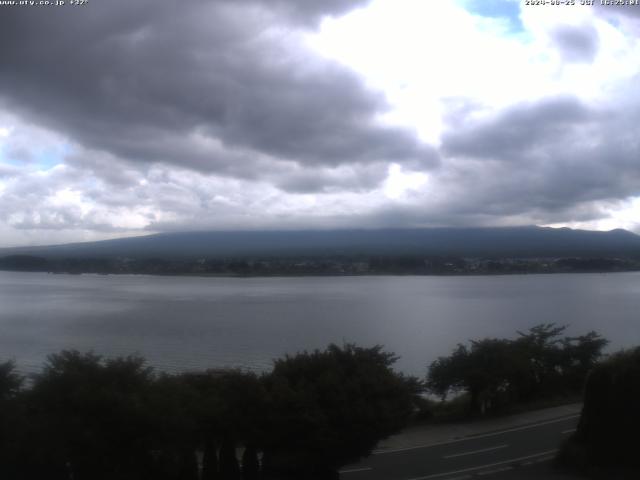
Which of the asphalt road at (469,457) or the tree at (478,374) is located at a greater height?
the tree at (478,374)

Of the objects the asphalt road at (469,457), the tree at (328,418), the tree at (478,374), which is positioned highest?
the tree at (328,418)

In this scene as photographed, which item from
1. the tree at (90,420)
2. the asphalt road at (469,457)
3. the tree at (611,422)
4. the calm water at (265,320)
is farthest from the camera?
the calm water at (265,320)

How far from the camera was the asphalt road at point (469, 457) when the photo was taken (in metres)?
12.1

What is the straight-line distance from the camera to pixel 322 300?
60469 millimetres

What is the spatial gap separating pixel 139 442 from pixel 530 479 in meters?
6.63

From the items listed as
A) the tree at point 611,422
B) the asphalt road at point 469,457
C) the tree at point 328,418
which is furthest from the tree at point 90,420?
the tree at point 611,422

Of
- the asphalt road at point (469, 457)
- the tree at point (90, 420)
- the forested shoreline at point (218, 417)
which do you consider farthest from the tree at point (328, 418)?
the tree at point (90, 420)

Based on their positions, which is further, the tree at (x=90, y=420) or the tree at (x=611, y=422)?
the tree at (x=611, y=422)

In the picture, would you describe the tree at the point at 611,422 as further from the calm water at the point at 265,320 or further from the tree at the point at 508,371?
the calm water at the point at 265,320

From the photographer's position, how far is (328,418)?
10734 millimetres

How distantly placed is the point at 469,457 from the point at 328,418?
406cm

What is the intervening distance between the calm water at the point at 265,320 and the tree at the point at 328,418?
43.6ft

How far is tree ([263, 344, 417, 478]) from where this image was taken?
35.0 ft

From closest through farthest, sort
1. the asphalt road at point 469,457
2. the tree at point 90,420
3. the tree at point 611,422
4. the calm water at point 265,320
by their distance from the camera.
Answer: the tree at point 90,420 < the tree at point 611,422 < the asphalt road at point 469,457 < the calm water at point 265,320
